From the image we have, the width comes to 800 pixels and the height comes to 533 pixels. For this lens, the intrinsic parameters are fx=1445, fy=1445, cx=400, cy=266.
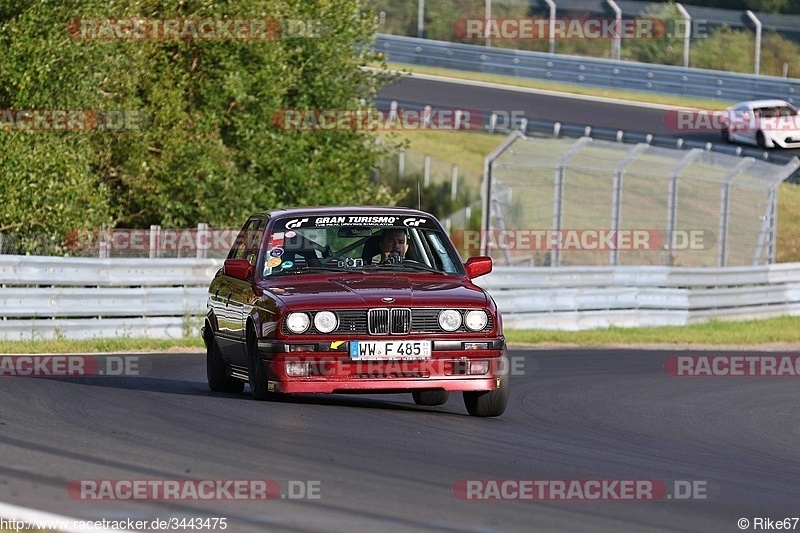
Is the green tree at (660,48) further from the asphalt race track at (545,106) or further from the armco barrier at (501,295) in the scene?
the armco barrier at (501,295)

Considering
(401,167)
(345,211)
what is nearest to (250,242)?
(345,211)

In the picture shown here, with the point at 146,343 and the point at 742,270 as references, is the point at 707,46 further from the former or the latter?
the point at 146,343

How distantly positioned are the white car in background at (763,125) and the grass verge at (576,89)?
3.93 meters

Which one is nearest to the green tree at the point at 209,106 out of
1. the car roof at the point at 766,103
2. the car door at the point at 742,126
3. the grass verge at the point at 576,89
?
the car door at the point at 742,126

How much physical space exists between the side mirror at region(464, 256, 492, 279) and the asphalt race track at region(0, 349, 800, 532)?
1.05 m

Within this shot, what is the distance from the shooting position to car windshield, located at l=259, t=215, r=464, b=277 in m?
10.6

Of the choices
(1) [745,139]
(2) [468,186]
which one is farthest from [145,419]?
(1) [745,139]

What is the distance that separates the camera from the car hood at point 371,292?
31.7 ft

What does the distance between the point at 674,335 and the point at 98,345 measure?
31.3 feet

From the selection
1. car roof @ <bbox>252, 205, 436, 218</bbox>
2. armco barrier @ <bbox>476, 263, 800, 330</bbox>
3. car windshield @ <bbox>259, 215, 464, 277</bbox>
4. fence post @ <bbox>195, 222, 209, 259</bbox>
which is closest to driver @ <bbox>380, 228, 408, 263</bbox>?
car windshield @ <bbox>259, 215, 464, 277</bbox>

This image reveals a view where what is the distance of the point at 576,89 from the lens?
44156 mm

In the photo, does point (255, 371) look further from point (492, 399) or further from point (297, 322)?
point (492, 399)

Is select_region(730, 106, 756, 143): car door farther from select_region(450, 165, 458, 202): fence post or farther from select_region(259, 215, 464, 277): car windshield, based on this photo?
select_region(259, 215, 464, 277): car windshield

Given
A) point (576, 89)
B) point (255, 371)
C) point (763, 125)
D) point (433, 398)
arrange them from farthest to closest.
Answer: point (576, 89)
point (763, 125)
point (433, 398)
point (255, 371)
